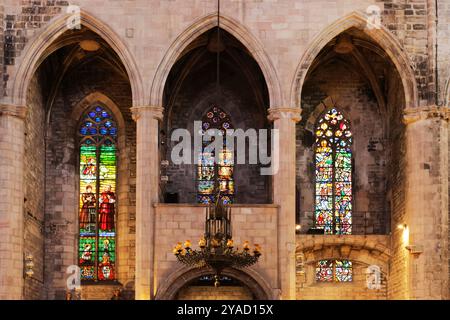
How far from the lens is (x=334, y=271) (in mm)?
42375

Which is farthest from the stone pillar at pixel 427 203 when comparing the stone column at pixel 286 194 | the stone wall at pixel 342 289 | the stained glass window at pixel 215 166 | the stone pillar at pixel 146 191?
the stone pillar at pixel 146 191

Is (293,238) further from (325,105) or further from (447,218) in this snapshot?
(325,105)

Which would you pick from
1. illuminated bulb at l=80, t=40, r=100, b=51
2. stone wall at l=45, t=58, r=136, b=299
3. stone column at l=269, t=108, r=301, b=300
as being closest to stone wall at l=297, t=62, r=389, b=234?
stone column at l=269, t=108, r=301, b=300

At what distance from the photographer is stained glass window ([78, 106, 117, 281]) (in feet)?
139

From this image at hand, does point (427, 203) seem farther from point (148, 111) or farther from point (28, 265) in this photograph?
point (28, 265)

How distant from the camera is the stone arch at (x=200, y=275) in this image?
36.9 meters

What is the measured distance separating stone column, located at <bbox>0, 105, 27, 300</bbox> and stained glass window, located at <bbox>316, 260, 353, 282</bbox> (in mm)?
10025

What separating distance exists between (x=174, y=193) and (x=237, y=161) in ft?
9.43

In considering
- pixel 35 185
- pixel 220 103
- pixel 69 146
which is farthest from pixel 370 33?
pixel 35 185

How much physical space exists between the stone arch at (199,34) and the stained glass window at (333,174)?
5.42 metres

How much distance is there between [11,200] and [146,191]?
12.7ft

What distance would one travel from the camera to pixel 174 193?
40938 mm
